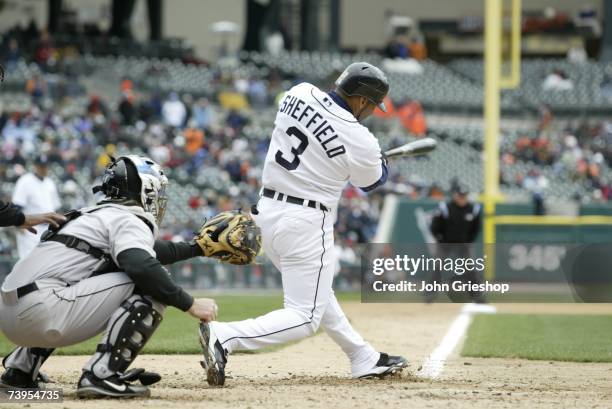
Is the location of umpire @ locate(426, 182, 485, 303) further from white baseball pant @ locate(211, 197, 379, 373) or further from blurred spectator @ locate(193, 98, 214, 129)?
blurred spectator @ locate(193, 98, 214, 129)

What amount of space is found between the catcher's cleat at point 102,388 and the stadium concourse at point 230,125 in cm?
1113

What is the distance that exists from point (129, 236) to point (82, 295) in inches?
14.9

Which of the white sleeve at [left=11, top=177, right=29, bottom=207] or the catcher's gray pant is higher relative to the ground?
the catcher's gray pant

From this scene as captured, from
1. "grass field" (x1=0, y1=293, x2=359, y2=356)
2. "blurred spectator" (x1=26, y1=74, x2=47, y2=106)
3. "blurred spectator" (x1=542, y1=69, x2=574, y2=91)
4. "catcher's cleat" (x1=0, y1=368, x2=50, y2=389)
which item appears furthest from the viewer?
"blurred spectator" (x1=542, y1=69, x2=574, y2=91)

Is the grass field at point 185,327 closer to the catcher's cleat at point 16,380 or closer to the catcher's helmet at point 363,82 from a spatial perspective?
the catcher's cleat at point 16,380

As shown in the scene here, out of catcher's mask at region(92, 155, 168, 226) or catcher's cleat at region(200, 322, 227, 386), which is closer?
catcher's mask at region(92, 155, 168, 226)

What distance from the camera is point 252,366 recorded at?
24.8ft

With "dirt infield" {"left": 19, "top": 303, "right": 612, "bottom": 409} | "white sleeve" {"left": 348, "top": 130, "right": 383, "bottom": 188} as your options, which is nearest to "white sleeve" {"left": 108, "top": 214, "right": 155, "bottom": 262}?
"dirt infield" {"left": 19, "top": 303, "right": 612, "bottom": 409}

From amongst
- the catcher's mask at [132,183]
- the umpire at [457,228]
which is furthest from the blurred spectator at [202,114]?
the catcher's mask at [132,183]

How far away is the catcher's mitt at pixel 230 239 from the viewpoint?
5988mm

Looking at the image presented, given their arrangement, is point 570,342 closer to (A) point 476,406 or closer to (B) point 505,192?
(A) point 476,406

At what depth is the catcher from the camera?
528 centimetres

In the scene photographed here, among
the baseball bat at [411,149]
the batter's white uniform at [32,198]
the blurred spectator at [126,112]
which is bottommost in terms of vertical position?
the blurred spectator at [126,112]

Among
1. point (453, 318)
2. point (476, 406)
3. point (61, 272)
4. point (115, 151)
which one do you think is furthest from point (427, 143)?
point (115, 151)
